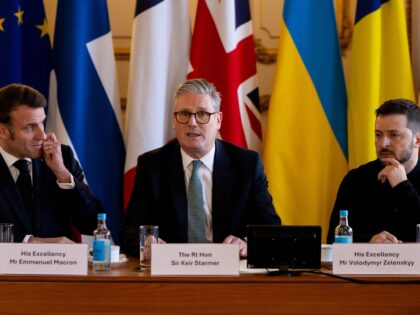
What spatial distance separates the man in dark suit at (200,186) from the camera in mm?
Answer: 2980

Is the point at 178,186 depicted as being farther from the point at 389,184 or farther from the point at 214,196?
the point at 389,184

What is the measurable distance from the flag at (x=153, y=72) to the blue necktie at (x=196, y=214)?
0.77 metres

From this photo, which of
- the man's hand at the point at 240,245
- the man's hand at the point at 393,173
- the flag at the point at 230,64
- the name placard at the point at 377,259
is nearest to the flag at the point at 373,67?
the flag at the point at 230,64

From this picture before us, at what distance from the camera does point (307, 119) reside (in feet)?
12.4

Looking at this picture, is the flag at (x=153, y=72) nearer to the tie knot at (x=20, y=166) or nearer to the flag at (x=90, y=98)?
the flag at (x=90, y=98)

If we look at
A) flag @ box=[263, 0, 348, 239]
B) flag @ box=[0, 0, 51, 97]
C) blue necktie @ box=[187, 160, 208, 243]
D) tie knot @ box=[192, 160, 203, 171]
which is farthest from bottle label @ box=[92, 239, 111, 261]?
flag @ box=[0, 0, 51, 97]

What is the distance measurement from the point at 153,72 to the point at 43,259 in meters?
1.79

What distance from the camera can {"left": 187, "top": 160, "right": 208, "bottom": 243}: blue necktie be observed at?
2971 millimetres

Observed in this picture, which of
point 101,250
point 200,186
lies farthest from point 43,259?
point 200,186

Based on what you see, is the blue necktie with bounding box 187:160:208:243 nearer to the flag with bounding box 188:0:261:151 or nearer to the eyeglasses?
the eyeglasses
